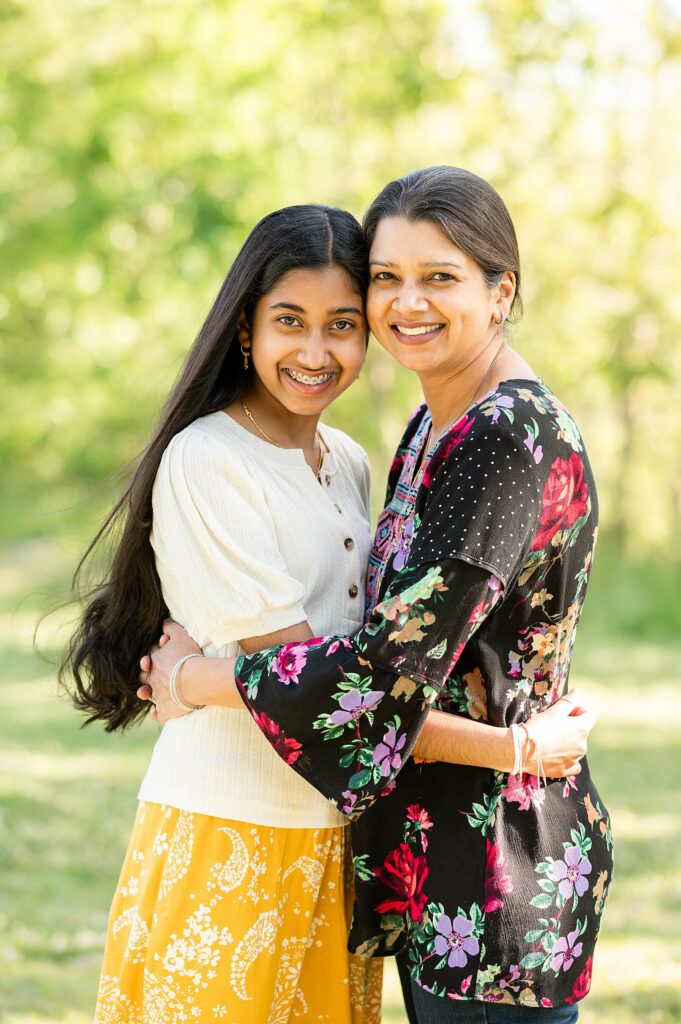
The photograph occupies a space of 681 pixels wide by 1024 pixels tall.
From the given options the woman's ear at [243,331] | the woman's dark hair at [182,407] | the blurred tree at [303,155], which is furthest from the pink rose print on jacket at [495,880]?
the blurred tree at [303,155]

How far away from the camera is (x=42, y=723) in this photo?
7375mm

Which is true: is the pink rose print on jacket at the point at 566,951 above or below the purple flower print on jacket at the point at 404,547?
below

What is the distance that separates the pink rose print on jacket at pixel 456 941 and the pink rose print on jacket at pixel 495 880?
5 cm

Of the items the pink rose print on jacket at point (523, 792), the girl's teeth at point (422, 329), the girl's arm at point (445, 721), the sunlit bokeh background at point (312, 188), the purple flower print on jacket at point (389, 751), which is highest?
the sunlit bokeh background at point (312, 188)

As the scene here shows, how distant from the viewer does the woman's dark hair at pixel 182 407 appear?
2205 millimetres

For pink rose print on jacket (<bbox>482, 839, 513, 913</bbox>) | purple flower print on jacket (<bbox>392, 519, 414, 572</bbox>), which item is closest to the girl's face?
purple flower print on jacket (<bbox>392, 519, 414, 572</bbox>)

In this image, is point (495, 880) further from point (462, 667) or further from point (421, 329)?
point (421, 329)

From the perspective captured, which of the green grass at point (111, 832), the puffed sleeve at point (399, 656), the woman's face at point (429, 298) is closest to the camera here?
the puffed sleeve at point (399, 656)

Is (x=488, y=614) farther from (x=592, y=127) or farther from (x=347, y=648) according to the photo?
(x=592, y=127)

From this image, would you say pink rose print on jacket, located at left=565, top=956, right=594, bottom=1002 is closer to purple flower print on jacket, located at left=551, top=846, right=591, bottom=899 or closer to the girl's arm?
purple flower print on jacket, located at left=551, top=846, right=591, bottom=899

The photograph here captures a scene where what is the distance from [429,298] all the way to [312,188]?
6725 mm

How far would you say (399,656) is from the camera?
6.10 feet

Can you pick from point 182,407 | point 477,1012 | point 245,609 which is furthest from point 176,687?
point 477,1012

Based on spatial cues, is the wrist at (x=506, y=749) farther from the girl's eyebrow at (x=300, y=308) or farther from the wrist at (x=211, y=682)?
the girl's eyebrow at (x=300, y=308)
